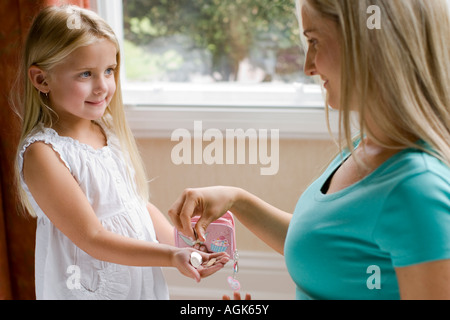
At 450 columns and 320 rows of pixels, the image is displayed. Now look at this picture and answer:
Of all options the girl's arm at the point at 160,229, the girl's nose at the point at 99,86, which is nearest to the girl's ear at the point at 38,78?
the girl's nose at the point at 99,86

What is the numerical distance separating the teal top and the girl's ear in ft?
2.17

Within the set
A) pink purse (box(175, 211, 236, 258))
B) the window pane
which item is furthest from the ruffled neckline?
the window pane

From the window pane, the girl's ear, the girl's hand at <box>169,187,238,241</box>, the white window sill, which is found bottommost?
the girl's hand at <box>169,187,238,241</box>

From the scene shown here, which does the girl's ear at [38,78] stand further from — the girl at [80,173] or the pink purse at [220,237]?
the pink purse at [220,237]

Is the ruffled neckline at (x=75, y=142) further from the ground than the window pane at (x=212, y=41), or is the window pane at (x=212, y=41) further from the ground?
the window pane at (x=212, y=41)

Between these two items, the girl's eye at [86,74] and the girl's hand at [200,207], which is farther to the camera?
the girl's eye at [86,74]

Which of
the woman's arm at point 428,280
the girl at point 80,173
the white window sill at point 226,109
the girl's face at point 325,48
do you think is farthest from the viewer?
the white window sill at point 226,109

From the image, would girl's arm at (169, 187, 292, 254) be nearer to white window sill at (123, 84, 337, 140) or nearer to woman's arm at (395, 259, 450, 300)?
woman's arm at (395, 259, 450, 300)

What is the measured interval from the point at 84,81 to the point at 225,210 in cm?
44

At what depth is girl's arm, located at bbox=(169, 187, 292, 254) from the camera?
3.35 ft

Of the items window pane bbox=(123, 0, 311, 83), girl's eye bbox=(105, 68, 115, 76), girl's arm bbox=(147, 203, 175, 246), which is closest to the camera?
girl's eye bbox=(105, 68, 115, 76)

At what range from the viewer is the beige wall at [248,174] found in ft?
5.99

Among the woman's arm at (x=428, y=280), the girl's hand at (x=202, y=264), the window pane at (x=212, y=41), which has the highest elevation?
the window pane at (x=212, y=41)

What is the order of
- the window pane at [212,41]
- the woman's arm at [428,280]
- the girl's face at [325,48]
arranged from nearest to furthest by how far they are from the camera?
the woman's arm at [428,280] → the girl's face at [325,48] → the window pane at [212,41]
